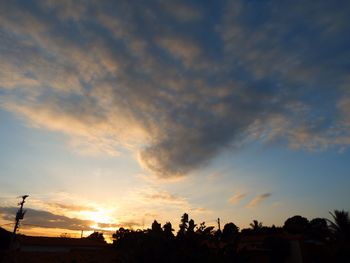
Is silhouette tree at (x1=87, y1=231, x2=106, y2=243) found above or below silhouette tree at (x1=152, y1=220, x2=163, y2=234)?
above

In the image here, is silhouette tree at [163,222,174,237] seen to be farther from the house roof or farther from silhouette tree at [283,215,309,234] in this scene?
silhouette tree at [283,215,309,234]

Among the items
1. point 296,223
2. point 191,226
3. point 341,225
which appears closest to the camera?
point 191,226

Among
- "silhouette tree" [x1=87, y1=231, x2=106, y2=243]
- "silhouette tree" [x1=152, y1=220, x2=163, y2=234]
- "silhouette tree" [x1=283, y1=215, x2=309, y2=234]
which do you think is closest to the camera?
"silhouette tree" [x1=152, y1=220, x2=163, y2=234]

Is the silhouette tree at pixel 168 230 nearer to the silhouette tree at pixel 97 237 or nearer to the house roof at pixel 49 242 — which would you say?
the house roof at pixel 49 242

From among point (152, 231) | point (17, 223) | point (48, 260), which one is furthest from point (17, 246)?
point (152, 231)

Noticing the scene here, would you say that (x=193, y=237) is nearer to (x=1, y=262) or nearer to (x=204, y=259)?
(x=204, y=259)

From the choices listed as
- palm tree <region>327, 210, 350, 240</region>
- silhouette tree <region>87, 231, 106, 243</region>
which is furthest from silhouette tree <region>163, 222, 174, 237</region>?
silhouette tree <region>87, 231, 106, 243</region>

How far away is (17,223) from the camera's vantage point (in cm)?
4825

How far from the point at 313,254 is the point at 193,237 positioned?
31.5 metres

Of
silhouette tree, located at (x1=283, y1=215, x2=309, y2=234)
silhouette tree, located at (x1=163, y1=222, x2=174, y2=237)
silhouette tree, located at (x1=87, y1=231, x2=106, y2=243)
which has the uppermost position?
silhouette tree, located at (x1=283, y1=215, x2=309, y2=234)

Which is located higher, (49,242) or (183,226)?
(49,242)

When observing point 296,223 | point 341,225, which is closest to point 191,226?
point 341,225

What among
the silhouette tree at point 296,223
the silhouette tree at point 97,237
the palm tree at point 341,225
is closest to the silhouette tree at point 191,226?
the palm tree at point 341,225

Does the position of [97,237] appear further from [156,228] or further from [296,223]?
[156,228]
